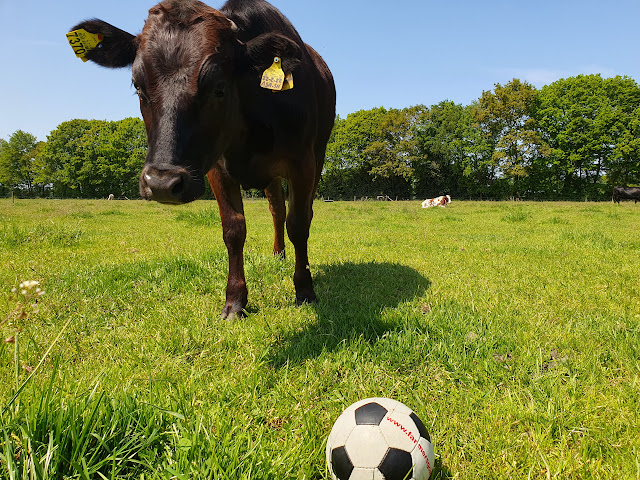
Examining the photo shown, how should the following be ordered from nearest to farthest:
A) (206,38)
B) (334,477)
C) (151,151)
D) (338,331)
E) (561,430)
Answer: (334,477) → (561,430) → (151,151) → (206,38) → (338,331)

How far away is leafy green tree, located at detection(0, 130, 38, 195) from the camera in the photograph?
71.4m

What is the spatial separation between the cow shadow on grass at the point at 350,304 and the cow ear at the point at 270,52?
6.87ft

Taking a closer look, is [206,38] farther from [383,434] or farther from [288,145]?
[383,434]

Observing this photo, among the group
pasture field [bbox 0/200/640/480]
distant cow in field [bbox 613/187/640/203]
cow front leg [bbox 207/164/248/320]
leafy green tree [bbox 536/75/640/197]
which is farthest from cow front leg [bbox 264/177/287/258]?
leafy green tree [bbox 536/75/640/197]

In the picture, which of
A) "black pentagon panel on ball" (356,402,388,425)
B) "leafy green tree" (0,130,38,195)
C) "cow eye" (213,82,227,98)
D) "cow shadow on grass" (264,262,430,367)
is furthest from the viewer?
"leafy green tree" (0,130,38,195)

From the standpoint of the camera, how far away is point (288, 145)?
3.71 meters

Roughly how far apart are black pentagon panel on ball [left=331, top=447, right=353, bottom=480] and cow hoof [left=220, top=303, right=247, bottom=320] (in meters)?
2.04

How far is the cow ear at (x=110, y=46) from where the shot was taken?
118 inches

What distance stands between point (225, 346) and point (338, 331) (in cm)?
88

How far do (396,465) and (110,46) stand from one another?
3448mm

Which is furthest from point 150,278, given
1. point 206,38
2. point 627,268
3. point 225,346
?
point 627,268

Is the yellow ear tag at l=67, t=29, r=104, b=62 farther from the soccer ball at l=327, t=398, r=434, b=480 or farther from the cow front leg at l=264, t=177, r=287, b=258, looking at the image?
the soccer ball at l=327, t=398, r=434, b=480

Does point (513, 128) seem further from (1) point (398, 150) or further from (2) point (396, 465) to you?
(2) point (396, 465)

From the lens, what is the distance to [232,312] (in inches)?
138
